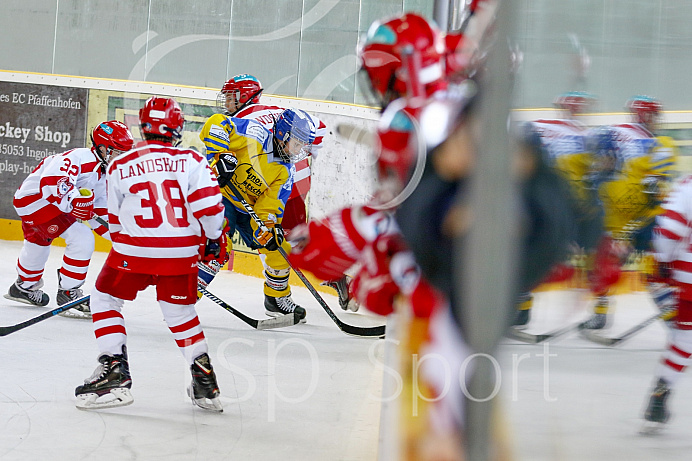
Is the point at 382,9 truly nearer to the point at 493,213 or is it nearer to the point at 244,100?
the point at 244,100

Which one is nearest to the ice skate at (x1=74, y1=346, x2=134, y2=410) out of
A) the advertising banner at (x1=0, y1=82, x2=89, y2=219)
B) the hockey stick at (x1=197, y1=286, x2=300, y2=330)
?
the hockey stick at (x1=197, y1=286, x2=300, y2=330)

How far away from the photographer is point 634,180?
0.57m

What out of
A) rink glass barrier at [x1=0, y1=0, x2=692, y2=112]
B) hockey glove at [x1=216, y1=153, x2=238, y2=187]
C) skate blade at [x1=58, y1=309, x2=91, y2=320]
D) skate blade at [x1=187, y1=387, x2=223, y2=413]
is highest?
rink glass barrier at [x1=0, y1=0, x2=692, y2=112]

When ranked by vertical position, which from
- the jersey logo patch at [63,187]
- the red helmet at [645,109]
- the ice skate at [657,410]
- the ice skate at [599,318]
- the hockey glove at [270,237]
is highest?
the red helmet at [645,109]

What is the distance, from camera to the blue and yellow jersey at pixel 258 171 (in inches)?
161

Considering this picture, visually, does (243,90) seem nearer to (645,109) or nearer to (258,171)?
(258,171)

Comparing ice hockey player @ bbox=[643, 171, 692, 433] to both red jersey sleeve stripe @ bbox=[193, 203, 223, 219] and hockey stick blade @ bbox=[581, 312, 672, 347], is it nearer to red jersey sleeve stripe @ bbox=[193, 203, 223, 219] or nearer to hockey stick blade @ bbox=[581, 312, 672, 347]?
hockey stick blade @ bbox=[581, 312, 672, 347]

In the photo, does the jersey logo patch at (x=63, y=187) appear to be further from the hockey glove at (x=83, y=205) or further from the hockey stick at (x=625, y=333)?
the hockey stick at (x=625, y=333)

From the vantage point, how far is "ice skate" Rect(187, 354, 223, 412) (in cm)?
253

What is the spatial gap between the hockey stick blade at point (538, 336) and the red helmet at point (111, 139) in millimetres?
3272

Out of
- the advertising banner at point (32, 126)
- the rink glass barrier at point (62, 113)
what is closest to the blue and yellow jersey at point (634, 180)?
the rink glass barrier at point (62, 113)

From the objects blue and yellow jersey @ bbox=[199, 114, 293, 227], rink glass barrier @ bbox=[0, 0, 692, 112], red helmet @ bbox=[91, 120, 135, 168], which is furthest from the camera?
rink glass barrier @ bbox=[0, 0, 692, 112]

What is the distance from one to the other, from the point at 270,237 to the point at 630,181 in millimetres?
3495

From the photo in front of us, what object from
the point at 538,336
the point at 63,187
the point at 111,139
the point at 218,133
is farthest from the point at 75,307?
the point at 538,336
